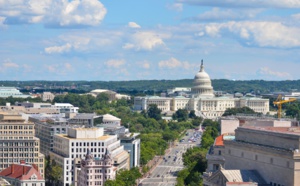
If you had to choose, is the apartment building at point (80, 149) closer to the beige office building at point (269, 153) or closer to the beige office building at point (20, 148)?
the beige office building at point (20, 148)

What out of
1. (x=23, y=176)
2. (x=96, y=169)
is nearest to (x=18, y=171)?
(x=23, y=176)

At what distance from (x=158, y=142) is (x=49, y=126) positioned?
149ft

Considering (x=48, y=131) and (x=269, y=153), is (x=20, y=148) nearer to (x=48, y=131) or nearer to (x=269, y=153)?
(x=48, y=131)

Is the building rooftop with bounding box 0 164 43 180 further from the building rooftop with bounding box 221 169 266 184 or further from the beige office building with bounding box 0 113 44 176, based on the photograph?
the building rooftop with bounding box 221 169 266 184

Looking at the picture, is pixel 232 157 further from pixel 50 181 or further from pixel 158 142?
pixel 158 142

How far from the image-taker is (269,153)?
9106cm

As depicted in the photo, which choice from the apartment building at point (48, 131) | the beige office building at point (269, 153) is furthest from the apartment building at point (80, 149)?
the beige office building at point (269, 153)

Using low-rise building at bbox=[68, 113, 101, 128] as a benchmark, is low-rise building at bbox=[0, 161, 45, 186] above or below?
below

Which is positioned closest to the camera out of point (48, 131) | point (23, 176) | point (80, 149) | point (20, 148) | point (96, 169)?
point (23, 176)

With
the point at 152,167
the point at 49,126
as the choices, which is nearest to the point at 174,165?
the point at 152,167

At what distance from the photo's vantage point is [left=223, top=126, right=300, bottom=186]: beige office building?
86.9 meters

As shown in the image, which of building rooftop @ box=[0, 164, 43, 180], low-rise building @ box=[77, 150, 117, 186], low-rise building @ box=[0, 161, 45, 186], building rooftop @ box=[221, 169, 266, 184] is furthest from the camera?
low-rise building @ box=[77, 150, 117, 186]

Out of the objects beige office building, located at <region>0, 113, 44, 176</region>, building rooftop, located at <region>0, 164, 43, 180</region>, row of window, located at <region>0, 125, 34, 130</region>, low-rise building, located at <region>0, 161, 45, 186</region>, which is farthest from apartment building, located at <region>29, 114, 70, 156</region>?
low-rise building, located at <region>0, 161, 45, 186</region>

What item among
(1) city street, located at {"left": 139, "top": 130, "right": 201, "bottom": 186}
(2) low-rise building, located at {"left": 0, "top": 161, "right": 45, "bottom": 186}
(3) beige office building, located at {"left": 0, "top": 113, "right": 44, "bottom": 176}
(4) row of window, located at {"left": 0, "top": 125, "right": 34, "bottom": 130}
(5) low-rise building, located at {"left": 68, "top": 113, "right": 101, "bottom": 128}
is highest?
(4) row of window, located at {"left": 0, "top": 125, "right": 34, "bottom": 130}
